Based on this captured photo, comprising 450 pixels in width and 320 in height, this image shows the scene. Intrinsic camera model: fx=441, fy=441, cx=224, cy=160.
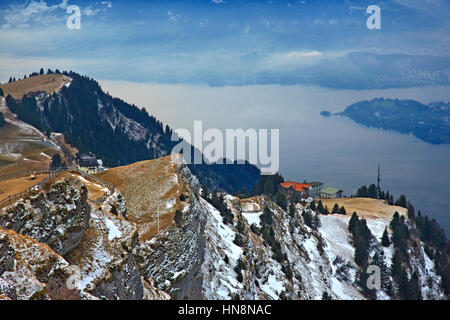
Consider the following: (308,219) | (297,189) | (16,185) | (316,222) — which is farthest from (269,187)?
(16,185)

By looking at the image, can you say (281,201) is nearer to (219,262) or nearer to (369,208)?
(369,208)

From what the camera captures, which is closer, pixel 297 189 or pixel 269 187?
pixel 269 187

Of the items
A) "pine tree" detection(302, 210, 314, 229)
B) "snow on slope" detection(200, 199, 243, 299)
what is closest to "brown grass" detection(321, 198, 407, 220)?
"pine tree" detection(302, 210, 314, 229)

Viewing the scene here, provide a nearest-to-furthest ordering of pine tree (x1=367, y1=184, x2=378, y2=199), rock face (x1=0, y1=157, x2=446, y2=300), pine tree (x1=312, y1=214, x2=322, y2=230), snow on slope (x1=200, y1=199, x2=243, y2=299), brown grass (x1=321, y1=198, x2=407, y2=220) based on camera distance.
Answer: rock face (x1=0, y1=157, x2=446, y2=300) < snow on slope (x1=200, y1=199, x2=243, y2=299) < pine tree (x1=312, y1=214, x2=322, y2=230) < brown grass (x1=321, y1=198, x2=407, y2=220) < pine tree (x1=367, y1=184, x2=378, y2=199)

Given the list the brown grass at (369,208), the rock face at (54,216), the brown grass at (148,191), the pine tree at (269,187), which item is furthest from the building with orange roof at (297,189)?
the rock face at (54,216)

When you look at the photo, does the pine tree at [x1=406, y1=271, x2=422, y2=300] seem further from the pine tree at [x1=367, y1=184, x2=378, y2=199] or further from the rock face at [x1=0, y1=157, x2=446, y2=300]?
the pine tree at [x1=367, y1=184, x2=378, y2=199]

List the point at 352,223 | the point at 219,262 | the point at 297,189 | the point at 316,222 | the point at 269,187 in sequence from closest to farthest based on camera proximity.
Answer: the point at 219,262 → the point at 316,222 → the point at 352,223 → the point at 269,187 → the point at 297,189

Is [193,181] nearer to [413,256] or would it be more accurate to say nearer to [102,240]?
[102,240]
